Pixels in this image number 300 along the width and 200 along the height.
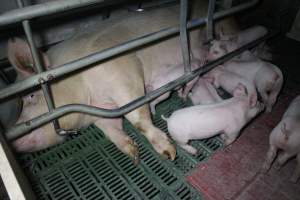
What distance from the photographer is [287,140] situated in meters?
1.62

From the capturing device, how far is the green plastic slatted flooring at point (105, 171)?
170 cm

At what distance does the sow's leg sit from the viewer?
1876 millimetres

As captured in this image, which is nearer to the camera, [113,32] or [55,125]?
[55,125]

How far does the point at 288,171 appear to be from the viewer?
178 centimetres

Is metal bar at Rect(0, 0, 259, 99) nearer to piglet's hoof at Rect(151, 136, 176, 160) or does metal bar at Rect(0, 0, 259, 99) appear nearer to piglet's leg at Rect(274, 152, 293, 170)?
piglet's hoof at Rect(151, 136, 176, 160)

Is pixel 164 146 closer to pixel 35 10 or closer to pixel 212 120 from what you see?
pixel 212 120

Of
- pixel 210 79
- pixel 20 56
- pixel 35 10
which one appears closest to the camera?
pixel 35 10

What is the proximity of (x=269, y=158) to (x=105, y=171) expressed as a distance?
1.04 metres

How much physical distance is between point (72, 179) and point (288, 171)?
137 cm

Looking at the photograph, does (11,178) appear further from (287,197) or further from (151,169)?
(287,197)

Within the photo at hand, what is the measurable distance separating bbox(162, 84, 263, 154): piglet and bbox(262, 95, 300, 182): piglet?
0.24 meters

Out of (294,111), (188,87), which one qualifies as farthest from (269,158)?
(188,87)

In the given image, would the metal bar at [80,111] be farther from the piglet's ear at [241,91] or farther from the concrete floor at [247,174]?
the concrete floor at [247,174]

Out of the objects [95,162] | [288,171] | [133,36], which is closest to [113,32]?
[133,36]
